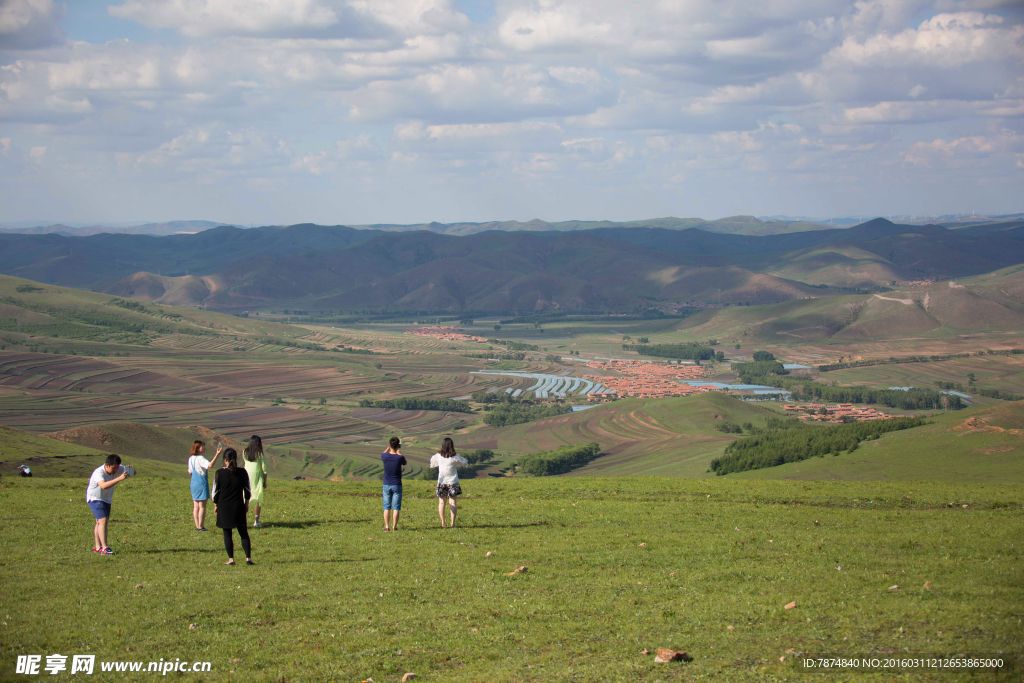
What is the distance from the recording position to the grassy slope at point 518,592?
12.0m

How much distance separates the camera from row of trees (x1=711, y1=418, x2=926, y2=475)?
59156 mm

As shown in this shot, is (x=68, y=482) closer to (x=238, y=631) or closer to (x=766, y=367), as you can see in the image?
(x=238, y=631)

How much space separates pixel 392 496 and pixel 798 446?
168 feet

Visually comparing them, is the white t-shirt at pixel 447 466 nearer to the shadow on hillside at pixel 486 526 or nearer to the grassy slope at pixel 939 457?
the shadow on hillside at pixel 486 526

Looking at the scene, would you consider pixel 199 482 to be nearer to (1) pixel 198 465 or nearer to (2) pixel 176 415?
(1) pixel 198 465

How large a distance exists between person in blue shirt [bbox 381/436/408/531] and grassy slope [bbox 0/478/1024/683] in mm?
612

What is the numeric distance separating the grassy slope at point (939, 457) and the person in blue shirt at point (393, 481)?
35572 mm

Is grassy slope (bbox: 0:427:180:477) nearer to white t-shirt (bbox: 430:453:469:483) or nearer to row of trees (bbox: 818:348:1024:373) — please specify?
white t-shirt (bbox: 430:453:469:483)

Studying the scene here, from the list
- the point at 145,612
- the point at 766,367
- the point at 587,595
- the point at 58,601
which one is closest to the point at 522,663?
the point at 587,595

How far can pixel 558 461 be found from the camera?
80.9 m

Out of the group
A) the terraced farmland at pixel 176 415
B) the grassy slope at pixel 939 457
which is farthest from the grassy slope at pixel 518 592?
the terraced farmland at pixel 176 415

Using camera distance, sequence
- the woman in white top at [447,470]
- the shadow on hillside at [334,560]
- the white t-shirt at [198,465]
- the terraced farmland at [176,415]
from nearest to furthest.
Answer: the shadow on hillside at [334,560] < the white t-shirt at [198,465] < the woman in white top at [447,470] < the terraced farmland at [176,415]

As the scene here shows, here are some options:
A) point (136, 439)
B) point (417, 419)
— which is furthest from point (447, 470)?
point (417, 419)

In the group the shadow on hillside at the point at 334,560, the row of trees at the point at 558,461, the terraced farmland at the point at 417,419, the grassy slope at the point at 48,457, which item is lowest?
the terraced farmland at the point at 417,419
